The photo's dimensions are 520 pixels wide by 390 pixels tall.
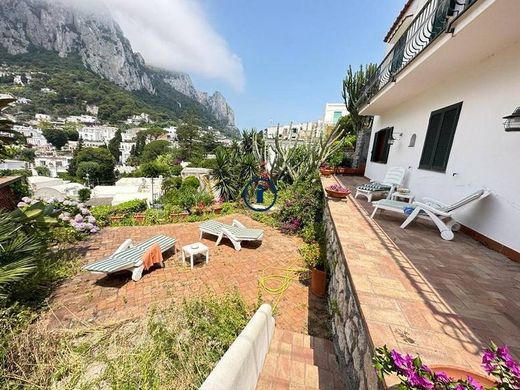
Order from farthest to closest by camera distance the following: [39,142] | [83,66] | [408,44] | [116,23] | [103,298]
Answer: [116,23] < [83,66] < [39,142] < [408,44] < [103,298]

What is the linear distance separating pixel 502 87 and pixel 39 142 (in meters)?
78.1

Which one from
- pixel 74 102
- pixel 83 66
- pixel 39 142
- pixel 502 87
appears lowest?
pixel 39 142

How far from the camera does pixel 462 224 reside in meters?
4.18

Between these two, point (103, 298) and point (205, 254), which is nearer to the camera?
point (103, 298)

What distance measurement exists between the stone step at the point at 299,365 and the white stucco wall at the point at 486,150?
2.98 meters

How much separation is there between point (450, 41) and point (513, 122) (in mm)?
1606

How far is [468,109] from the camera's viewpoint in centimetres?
429

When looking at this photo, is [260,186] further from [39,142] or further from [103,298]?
[39,142]

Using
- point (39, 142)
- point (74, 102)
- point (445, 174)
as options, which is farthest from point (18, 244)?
point (74, 102)

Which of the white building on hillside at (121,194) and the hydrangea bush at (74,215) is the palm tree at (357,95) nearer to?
the hydrangea bush at (74,215)

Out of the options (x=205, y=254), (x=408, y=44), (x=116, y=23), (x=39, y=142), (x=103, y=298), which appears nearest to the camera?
(x=103, y=298)

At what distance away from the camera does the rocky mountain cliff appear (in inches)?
3017

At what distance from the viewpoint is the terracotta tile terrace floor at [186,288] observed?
3.36 meters

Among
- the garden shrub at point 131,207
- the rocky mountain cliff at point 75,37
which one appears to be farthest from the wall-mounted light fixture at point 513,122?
the rocky mountain cliff at point 75,37
